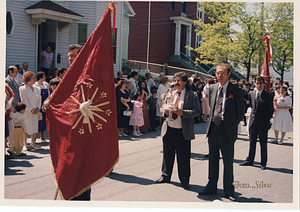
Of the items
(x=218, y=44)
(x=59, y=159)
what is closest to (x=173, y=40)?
(x=218, y=44)

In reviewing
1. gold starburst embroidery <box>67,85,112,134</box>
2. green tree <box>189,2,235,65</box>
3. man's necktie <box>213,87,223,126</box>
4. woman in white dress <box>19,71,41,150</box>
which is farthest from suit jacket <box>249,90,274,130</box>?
green tree <box>189,2,235,65</box>

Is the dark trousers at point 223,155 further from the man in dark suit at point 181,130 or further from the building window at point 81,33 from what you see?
the building window at point 81,33

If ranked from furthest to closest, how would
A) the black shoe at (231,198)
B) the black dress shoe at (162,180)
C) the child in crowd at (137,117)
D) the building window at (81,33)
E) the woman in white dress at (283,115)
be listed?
the building window at (81,33) < the child in crowd at (137,117) < the woman in white dress at (283,115) < the black dress shoe at (162,180) < the black shoe at (231,198)

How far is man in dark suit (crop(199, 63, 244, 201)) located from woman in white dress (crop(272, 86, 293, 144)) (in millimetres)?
5908

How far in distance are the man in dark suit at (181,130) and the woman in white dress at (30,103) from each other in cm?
414

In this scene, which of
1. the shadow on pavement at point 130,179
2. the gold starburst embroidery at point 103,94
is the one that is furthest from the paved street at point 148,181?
the gold starburst embroidery at point 103,94

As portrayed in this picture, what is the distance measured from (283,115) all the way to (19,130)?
344 inches

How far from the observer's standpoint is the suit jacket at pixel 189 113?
5594 mm

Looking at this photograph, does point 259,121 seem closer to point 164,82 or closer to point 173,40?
point 164,82

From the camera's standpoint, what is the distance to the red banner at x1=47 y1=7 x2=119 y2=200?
376 centimetres

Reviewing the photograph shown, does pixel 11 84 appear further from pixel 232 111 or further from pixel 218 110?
pixel 232 111

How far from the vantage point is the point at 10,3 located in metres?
14.1

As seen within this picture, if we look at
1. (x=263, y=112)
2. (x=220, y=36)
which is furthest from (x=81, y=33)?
(x=263, y=112)

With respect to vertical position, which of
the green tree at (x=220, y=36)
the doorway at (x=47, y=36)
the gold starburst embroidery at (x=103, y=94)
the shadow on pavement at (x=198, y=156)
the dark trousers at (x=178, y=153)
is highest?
the green tree at (x=220, y=36)
